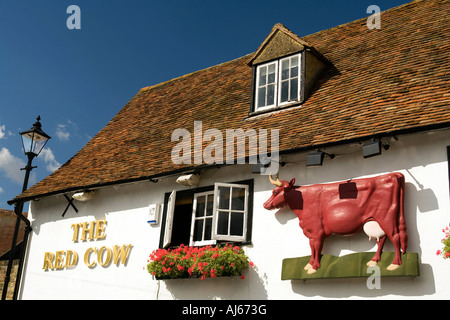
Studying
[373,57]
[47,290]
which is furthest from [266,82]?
[47,290]

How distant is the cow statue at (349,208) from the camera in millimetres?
7895

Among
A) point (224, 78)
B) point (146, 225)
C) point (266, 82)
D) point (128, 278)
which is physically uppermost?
point (224, 78)

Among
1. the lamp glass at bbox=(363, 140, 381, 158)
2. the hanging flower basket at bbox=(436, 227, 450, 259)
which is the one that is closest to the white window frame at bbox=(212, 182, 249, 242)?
the lamp glass at bbox=(363, 140, 381, 158)

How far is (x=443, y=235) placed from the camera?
→ 7535mm

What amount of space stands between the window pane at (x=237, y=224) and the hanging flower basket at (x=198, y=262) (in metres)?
0.30

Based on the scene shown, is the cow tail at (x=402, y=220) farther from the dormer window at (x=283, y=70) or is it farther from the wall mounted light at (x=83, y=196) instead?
the wall mounted light at (x=83, y=196)

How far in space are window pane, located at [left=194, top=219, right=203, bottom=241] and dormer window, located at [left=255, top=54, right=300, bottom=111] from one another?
294 centimetres

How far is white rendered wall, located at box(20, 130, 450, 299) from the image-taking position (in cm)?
772

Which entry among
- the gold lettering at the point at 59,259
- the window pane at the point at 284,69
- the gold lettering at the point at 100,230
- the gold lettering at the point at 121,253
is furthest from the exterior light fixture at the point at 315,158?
the gold lettering at the point at 59,259

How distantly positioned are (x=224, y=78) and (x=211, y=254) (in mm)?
6747

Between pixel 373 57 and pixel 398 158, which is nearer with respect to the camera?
pixel 398 158

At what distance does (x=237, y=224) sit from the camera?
9.79 meters
